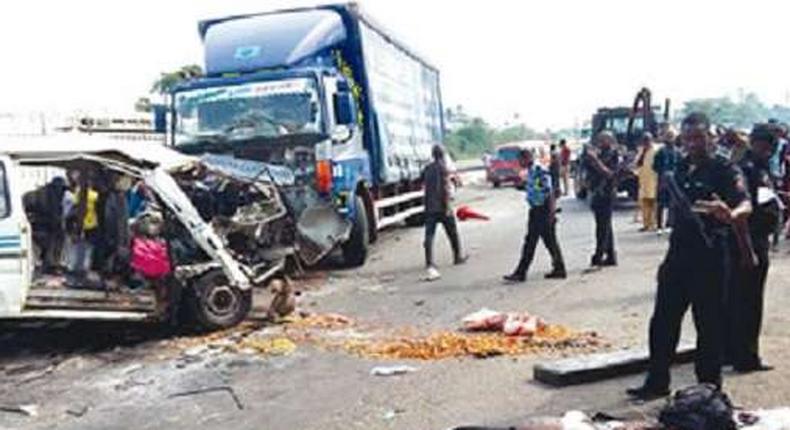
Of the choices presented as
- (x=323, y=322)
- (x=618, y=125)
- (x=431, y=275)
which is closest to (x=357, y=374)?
(x=323, y=322)

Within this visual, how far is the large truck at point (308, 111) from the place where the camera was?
12.8 m

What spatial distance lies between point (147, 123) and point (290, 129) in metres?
8.52

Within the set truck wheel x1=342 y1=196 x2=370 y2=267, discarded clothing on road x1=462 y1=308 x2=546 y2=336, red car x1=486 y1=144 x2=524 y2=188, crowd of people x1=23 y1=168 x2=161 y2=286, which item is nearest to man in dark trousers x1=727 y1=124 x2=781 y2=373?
discarded clothing on road x1=462 y1=308 x2=546 y2=336

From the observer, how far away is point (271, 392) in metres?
7.02

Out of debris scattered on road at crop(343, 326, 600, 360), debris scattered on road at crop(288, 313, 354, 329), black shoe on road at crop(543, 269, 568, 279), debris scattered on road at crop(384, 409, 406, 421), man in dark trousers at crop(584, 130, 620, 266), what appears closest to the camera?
debris scattered on road at crop(384, 409, 406, 421)

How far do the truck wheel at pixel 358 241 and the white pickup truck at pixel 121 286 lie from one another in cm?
404

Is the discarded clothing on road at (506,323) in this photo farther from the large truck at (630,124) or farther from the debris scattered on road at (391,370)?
the large truck at (630,124)

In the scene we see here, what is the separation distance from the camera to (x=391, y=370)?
7.46 meters

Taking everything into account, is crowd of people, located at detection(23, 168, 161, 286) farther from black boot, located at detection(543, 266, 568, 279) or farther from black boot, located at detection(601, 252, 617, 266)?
black boot, located at detection(601, 252, 617, 266)

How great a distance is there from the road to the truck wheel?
166 cm

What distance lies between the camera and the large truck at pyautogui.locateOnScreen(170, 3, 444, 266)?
12812mm

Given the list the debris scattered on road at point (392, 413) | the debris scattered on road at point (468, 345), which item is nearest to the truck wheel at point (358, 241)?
the debris scattered on road at point (468, 345)

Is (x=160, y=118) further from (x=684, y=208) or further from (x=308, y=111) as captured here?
(x=684, y=208)

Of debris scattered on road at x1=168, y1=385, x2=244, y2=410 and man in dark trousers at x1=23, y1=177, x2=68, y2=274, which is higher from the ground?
man in dark trousers at x1=23, y1=177, x2=68, y2=274
